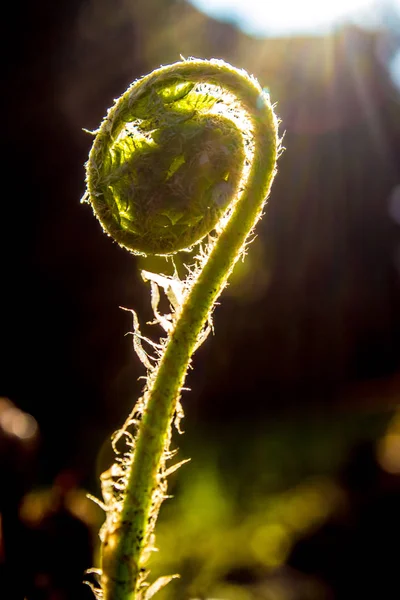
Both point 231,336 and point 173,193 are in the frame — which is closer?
point 173,193

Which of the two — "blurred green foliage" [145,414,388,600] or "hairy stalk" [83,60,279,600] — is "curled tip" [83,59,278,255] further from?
"blurred green foliage" [145,414,388,600]

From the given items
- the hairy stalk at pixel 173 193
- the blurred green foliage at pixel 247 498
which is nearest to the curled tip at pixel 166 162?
the hairy stalk at pixel 173 193

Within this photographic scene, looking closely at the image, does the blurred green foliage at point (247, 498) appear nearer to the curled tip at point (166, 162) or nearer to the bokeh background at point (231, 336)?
the bokeh background at point (231, 336)

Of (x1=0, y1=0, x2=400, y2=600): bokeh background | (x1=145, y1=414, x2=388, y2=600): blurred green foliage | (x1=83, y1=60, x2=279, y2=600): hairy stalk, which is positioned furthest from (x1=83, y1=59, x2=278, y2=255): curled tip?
(x1=145, y1=414, x2=388, y2=600): blurred green foliage

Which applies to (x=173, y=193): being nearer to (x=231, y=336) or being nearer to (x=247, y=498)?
(x=247, y=498)

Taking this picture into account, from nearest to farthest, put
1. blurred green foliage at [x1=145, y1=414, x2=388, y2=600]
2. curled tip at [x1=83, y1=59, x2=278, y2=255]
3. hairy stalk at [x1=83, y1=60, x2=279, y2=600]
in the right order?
hairy stalk at [x1=83, y1=60, x2=279, y2=600]
curled tip at [x1=83, y1=59, x2=278, y2=255]
blurred green foliage at [x1=145, y1=414, x2=388, y2=600]

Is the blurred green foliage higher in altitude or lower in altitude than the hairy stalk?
higher

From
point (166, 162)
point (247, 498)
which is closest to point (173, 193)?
point (166, 162)
